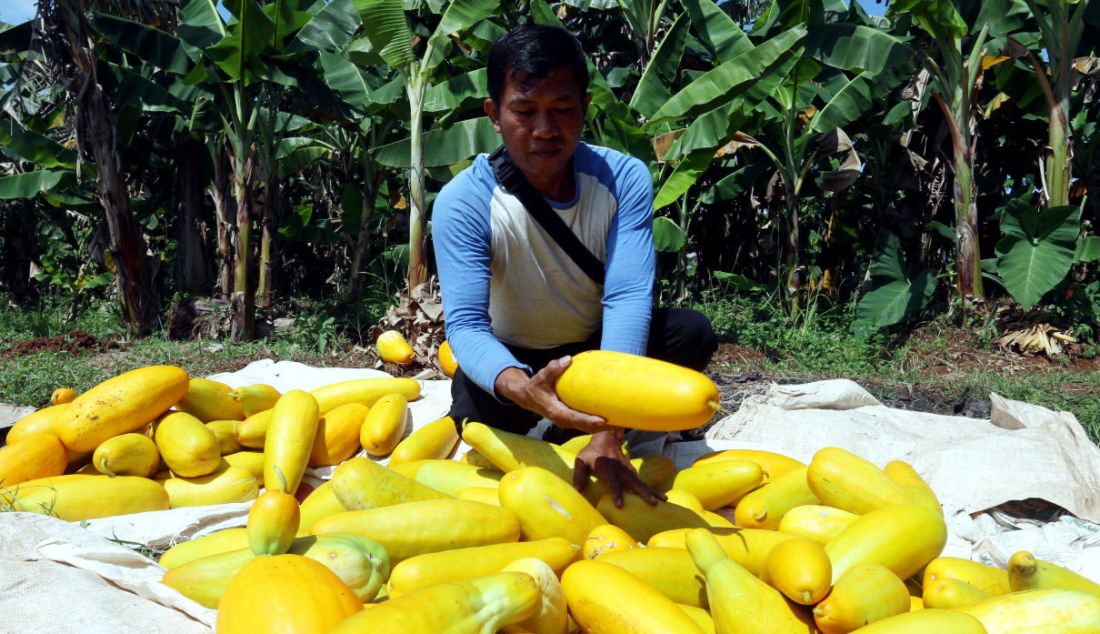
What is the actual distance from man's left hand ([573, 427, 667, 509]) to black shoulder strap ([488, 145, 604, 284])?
0.72 meters

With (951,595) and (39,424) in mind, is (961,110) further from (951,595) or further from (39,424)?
(39,424)

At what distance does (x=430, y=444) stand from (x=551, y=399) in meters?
1.17

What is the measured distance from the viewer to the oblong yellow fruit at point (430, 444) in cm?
301

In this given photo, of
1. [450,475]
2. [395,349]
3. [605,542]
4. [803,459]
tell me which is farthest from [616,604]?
[395,349]

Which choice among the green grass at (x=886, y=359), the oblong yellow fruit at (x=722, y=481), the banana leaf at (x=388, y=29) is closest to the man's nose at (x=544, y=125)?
the oblong yellow fruit at (x=722, y=481)

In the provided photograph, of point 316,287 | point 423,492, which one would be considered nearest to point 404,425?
point 423,492

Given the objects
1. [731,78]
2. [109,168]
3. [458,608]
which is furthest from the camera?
[109,168]

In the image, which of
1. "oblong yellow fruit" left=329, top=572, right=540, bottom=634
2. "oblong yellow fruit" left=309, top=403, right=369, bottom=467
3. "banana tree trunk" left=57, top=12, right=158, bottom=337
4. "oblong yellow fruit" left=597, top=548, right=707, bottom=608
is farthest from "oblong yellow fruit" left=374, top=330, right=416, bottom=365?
"oblong yellow fruit" left=329, top=572, right=540, bottom=634

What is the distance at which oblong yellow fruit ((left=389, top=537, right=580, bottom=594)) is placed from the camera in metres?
1.73

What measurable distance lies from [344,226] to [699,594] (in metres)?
7.86

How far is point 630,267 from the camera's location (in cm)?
272

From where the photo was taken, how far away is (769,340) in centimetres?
719

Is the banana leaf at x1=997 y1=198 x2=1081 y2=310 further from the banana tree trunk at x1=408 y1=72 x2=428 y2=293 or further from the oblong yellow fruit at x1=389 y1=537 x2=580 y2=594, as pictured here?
the oblong yellow fruit at x1=389 y1=537 x2=580 y2=594

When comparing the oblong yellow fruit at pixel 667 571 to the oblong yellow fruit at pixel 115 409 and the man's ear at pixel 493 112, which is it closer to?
the man's ear at pixel 493 112
